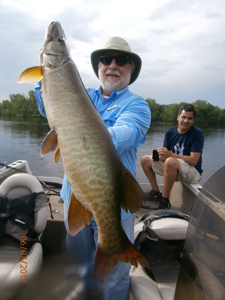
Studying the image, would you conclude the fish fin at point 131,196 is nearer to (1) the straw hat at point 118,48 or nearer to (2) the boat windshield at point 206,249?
(2) the boat windshield at point 206,249

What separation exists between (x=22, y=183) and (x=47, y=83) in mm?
1914

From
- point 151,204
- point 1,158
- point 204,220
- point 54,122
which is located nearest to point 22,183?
point 54,122

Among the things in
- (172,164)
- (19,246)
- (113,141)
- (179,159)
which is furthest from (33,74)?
(179,159)

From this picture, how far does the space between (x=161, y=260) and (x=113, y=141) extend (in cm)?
184

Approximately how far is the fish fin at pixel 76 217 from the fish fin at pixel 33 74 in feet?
3.27

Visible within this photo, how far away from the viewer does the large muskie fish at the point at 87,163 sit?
1144mm

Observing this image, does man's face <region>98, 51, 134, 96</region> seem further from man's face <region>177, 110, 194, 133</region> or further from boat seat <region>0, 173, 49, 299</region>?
man's face <region>177, 110, 194, 133</region>

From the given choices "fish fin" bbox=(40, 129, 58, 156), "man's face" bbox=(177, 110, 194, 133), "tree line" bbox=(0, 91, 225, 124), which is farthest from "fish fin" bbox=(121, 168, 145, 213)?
"tree line" bbox=(0, 91, 225, 124)

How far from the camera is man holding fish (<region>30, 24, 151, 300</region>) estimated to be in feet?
4.20

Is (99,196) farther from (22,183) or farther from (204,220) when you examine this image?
(22,183)

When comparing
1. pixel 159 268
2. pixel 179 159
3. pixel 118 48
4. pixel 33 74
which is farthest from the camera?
pixel 179 159

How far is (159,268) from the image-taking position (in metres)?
2.28

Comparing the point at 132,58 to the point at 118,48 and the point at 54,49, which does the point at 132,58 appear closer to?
the point at 118,48

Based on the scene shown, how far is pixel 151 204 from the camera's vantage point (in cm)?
425
